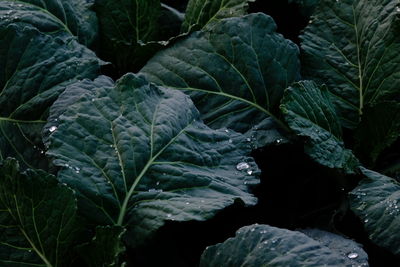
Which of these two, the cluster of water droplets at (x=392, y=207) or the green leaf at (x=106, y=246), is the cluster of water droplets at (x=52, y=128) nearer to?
the green leaf at (x=106, y=246)

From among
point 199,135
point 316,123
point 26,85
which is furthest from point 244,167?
point 26,85

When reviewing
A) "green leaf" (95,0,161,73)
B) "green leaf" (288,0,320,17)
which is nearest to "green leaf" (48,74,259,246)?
"green leaf" (95,0,161,73)

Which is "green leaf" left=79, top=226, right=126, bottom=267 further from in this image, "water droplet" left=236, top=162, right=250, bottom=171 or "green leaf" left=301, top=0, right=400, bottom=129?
"green leaf" left=301, top=0, right=400, bottom=129

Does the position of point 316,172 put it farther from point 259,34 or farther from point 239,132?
point 259,34

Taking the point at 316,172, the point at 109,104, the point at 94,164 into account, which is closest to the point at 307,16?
the point at 316,172

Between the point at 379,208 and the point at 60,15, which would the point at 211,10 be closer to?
the point at 60,15

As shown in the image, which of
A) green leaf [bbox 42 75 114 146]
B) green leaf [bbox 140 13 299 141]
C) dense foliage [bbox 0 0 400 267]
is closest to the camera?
dense foliage [bbox 0 0 400 267]

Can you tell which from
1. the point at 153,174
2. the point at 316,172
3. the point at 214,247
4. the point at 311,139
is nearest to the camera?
the point at 214,247
